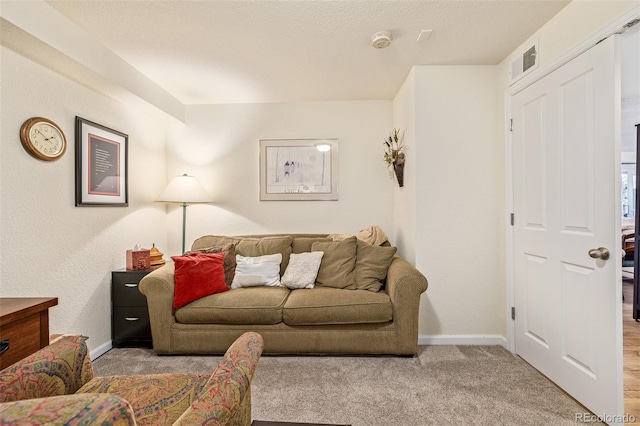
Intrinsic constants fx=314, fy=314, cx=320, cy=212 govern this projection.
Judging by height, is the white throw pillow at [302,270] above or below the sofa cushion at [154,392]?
above

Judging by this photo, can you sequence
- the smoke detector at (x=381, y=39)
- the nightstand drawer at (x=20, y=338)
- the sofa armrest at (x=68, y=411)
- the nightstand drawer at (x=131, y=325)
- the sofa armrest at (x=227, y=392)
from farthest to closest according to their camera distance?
1. the nightstand drawer at (x=131, y=325)
2. the smoke detector at (x=381, y=39)
3. the nightstand drawer at (x=20, y=338)
4. the sofa armrest at (x=227, y=392)
5. the sofa armrest at (x=68, y=411)

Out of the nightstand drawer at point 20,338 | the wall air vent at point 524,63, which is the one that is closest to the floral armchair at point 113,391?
the nightstand drawer at point 20,338

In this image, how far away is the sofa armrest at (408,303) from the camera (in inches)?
96.7

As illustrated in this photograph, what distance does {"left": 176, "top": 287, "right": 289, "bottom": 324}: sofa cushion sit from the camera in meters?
2.51

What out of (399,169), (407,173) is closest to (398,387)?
(407,173)

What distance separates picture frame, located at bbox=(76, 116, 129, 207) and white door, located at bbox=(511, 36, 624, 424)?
11.2ft

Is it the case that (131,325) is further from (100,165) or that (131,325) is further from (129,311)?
(100,165)

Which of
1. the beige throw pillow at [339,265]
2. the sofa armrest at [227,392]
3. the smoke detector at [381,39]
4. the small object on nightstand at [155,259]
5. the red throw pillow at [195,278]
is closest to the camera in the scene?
the sofa armrest at [227,392]

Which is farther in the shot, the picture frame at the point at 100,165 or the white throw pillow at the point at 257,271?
the white throw pillow at the point at 257,271

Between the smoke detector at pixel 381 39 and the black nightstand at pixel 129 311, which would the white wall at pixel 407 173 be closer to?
the smoke detector at pixel 381 39

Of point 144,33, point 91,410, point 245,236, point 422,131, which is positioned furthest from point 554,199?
point 144,33

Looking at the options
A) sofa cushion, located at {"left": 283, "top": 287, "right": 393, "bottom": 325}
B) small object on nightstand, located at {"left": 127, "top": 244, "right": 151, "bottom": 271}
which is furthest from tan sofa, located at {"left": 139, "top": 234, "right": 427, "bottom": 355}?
small object on nightstand, located at {"left": 127, "top": 244, "right": 151, "bottom": 271}

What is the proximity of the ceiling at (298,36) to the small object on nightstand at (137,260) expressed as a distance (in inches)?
64.3

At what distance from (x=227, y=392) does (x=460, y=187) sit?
2.54 metres
